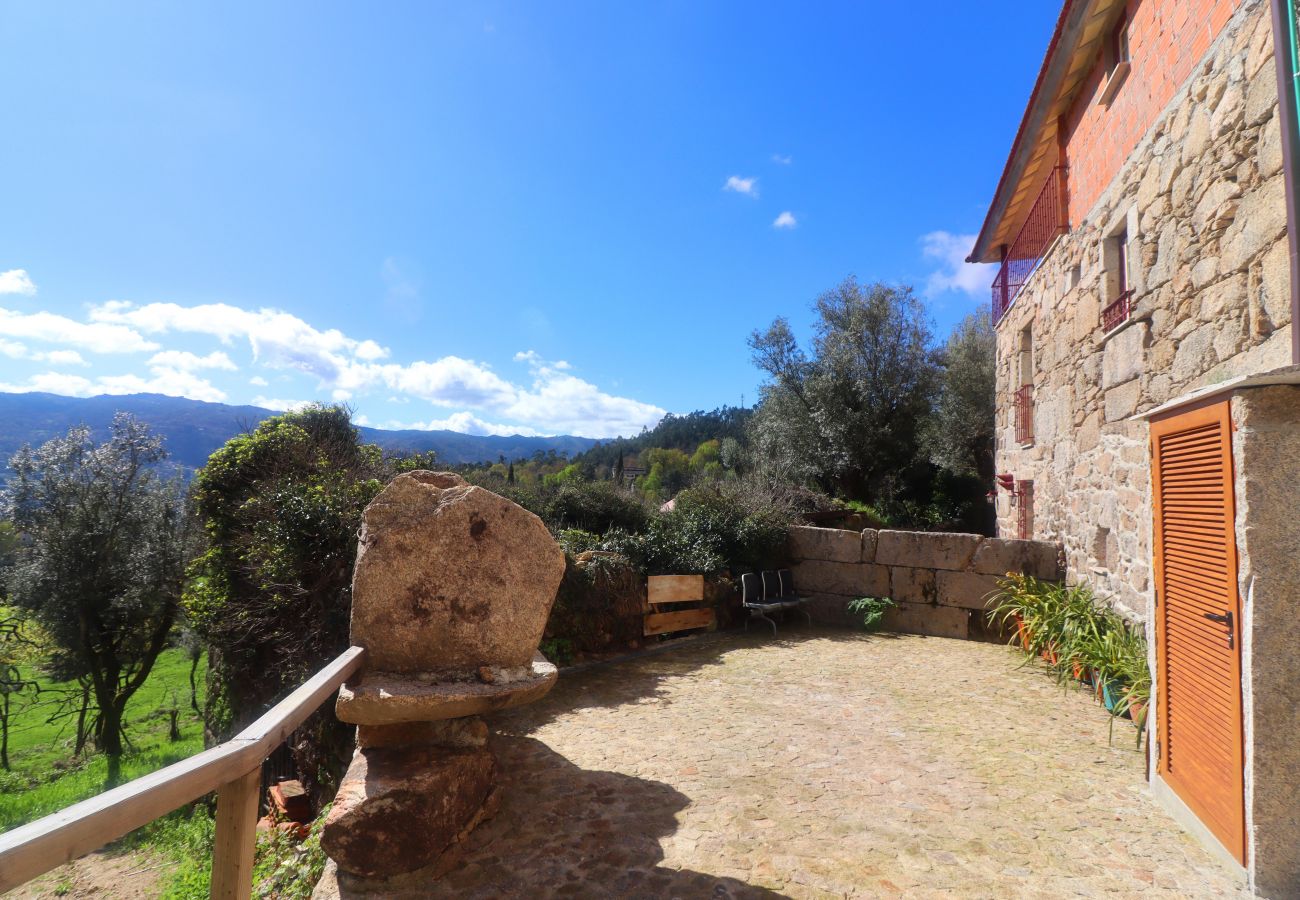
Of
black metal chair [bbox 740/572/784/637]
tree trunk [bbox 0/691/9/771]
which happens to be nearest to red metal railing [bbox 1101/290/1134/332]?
black metal chair [bbox 740/572/784/637]

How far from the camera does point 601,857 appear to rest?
10.1ft

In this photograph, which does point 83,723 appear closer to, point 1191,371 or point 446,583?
point 446,583

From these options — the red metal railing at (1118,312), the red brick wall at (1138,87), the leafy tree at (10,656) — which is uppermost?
the red brick wall at (1138,87)

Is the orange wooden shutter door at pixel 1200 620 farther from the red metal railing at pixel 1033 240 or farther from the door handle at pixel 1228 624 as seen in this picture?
the red metal railing at pixel 1033 240

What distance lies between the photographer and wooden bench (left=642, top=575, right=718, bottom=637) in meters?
7.60

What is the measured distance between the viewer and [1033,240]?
8.35 metres

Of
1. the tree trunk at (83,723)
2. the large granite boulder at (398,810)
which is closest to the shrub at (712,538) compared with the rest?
the large granite boulder at (398,810)

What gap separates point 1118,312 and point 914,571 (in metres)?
3.88

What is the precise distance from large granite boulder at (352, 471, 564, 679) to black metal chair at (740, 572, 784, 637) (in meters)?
4.99

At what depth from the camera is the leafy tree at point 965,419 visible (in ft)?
54.2

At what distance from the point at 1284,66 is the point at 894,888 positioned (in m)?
4.12

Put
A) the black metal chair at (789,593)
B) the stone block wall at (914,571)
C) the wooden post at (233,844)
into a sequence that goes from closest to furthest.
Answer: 1. the wooden post at (233,844)
2. the stone block wall at (914,571)
3. the black metal chair at (789,593)

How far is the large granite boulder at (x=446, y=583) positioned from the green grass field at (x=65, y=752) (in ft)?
28.9

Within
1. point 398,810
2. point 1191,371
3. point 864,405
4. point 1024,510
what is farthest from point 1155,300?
point 864,405
